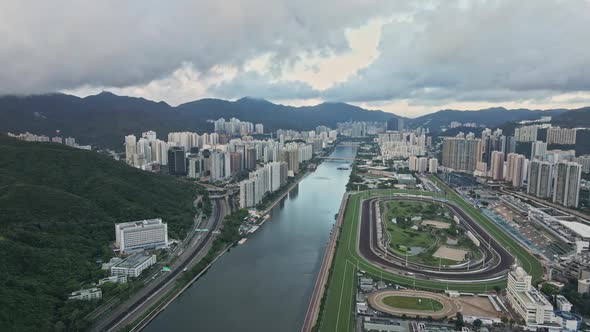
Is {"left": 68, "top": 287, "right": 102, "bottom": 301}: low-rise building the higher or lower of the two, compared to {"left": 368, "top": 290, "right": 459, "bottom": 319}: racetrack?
higher

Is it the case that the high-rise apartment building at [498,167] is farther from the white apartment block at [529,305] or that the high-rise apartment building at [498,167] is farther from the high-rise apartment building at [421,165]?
the white apartment block at [529,305]

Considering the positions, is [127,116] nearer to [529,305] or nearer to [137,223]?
[137,223]

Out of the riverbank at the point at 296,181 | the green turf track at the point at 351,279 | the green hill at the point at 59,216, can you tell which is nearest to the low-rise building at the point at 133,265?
the green hill at the point at 59,216

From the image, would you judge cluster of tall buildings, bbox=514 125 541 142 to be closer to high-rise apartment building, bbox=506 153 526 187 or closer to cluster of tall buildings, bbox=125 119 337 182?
high-rise apartment building, bbox=506 153 526 187

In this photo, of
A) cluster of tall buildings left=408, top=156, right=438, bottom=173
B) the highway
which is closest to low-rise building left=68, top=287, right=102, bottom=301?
the highway

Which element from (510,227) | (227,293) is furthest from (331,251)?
(510,227)

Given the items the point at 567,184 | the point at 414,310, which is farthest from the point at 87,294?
the point at 567,184
